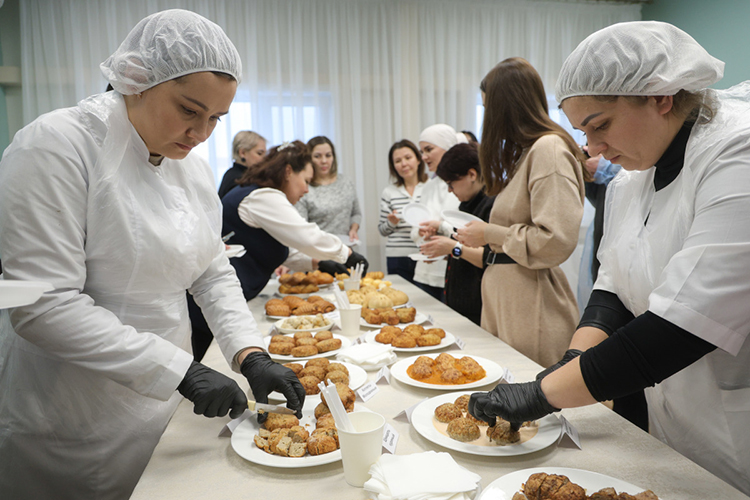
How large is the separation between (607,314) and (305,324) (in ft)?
3.78

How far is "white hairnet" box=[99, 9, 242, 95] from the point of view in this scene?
116 cm

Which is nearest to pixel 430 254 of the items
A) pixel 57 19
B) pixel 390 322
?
pixel 390 322

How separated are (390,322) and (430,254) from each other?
587 mm

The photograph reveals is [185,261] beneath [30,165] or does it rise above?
beneath

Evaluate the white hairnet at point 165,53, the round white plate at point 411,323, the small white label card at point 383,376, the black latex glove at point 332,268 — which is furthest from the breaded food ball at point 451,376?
the black latex glove at point 332,268

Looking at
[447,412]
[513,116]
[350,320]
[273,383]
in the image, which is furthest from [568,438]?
[513,116]

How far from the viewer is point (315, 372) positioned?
1.41 meters

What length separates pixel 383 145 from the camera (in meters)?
5.58

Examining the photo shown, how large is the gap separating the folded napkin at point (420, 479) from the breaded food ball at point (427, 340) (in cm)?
80

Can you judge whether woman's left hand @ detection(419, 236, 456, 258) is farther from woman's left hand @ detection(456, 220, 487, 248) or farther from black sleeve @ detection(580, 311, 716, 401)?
black sleeve @ detection(580, 311, 716, 401)

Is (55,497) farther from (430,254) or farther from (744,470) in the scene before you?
(430,254)

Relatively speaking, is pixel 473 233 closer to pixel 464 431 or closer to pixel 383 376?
pixel 383 376

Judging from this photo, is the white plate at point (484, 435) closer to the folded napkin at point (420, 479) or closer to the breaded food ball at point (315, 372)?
the folded napkin at point (420, 479)

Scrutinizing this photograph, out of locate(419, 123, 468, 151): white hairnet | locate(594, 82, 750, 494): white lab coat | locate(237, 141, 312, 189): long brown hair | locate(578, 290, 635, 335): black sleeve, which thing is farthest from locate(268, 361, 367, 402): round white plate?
locate(419, 123, 468, 151): white hairnet
